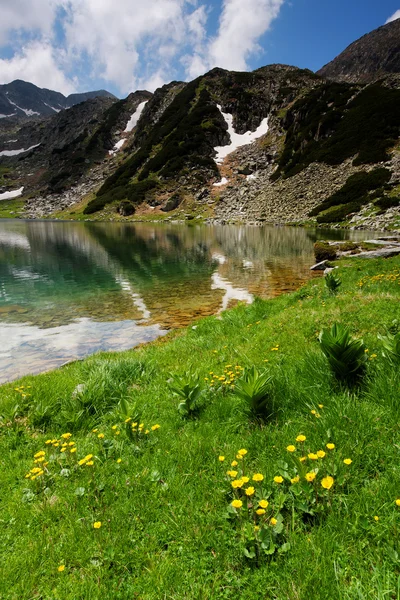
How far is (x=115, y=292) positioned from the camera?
69.8ft

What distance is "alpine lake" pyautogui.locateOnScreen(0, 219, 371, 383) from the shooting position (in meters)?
12.9

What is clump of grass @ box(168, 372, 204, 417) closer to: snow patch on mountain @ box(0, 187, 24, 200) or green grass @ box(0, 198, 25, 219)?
green grass @ box(0, 198, 25, 219)

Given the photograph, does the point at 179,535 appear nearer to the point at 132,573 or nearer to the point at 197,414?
the point at 132,573

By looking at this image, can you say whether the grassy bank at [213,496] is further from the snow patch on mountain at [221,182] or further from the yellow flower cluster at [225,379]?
the snow patch on mountain at [221,182]

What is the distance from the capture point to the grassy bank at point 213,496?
2.49 metres

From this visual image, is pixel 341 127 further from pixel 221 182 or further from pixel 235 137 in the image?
pixel 235 137

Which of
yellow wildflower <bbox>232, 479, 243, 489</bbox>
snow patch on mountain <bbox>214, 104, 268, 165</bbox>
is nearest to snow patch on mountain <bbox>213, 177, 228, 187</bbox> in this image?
snow patch on mountain <bbox>214, 104, 268, 165</bbox>

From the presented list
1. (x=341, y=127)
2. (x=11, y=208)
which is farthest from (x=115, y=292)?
(x=11, y=208)

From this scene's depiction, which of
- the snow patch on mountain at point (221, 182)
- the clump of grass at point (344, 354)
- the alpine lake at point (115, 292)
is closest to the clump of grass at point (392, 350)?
the clump of grass at point (344, 354)

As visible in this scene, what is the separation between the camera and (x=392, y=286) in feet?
36.9

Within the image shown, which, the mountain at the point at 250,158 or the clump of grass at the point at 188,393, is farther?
the mountain at the point at 250,158

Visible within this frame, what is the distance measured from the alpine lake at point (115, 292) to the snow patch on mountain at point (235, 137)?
110 meters

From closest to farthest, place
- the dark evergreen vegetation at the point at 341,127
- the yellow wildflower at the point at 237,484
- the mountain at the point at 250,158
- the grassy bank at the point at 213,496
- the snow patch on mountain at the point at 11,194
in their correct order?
the grassy bank at the point at 213,496, the yellow wildflower at the point at 237,484, the mountain at the point at 250,158, the dark evergreen vegetation at the point at 341,127, the snow patch on mountain at the point at 11,194

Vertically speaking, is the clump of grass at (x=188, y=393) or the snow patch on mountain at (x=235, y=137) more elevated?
the snow patch on mountain at (x=235, y=137)
